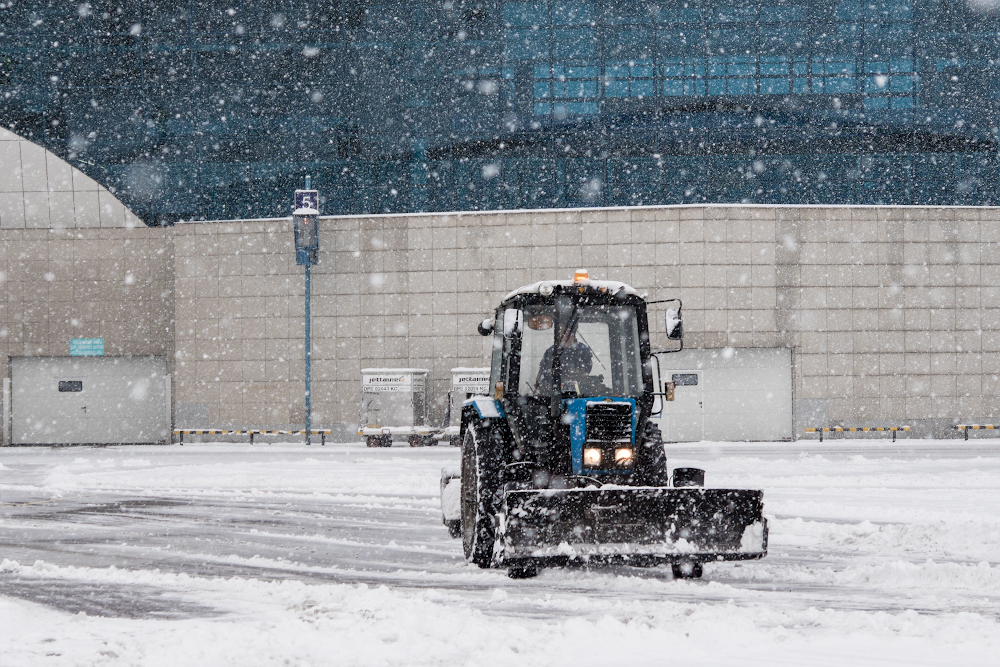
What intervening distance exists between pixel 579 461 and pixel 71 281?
105 ft

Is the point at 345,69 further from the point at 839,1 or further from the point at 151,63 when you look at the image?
the point at 839,1

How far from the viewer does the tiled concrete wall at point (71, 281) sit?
118ft

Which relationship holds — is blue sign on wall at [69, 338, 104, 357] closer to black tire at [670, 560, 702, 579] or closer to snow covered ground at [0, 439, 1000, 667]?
snow covered ground at [0, 439, 1000, 667]

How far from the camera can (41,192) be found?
36531 millimetres

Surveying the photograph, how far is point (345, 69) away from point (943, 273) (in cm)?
2197

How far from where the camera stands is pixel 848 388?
32594 mm

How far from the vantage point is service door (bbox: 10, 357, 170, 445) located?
36.4 metres

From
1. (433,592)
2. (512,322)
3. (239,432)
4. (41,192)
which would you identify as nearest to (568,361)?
(512,322)

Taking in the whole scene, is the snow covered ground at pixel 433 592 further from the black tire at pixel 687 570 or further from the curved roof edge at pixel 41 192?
the curved roof edge at pixel 41 192

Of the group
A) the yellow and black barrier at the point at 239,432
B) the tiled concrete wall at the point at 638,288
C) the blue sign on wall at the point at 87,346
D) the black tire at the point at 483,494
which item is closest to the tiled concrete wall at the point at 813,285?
the tiled concrete wall at the point at 638,288

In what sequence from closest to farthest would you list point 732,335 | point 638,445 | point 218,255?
point 638,445 < point 732,335 < point 218,255

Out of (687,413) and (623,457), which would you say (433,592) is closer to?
(623,457)

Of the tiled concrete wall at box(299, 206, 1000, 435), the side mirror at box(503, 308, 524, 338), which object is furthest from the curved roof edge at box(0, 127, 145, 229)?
the side mirror at box(503, 308, 524, 338)

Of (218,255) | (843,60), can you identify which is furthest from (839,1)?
(218,255)
